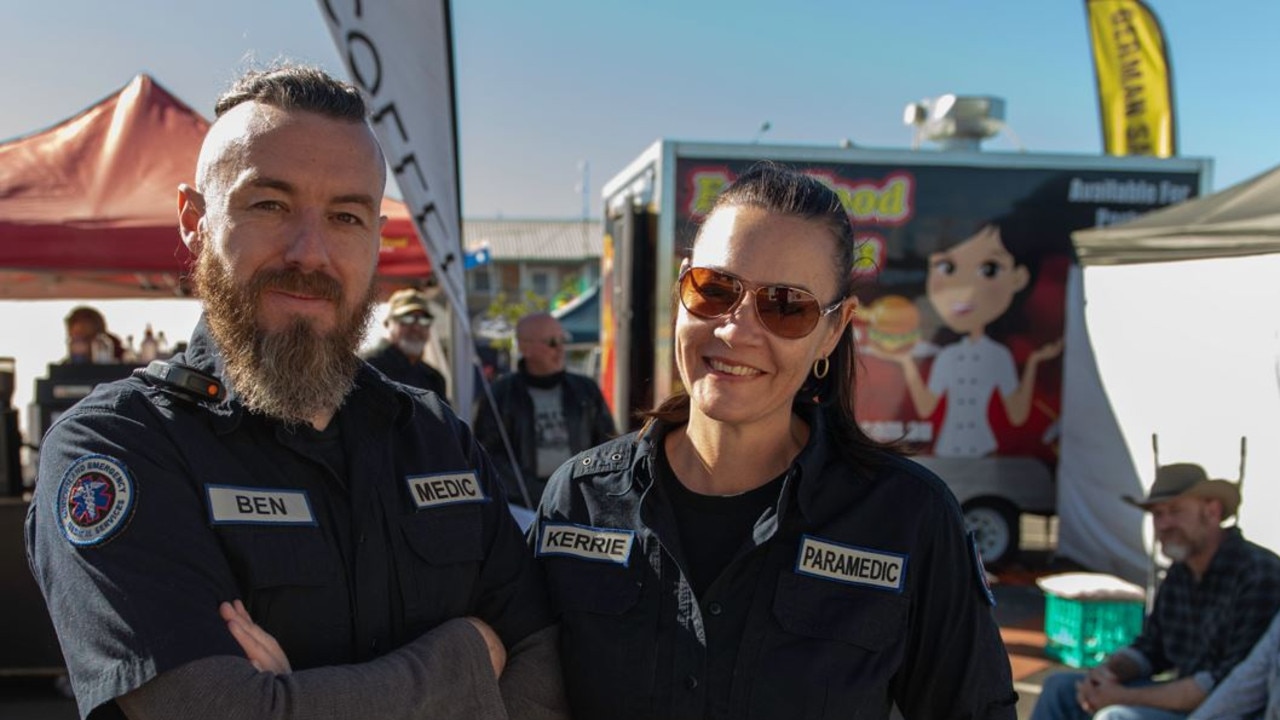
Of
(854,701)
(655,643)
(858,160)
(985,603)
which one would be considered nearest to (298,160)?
(655,643)

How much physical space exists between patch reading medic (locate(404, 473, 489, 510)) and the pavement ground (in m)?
2.72

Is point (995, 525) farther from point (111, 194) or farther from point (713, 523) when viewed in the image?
point (111, 194)

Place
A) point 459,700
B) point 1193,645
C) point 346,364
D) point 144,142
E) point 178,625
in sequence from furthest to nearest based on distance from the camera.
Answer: point 144,142 → point 1193,645 → point 346,364 → point 459,700 → point 178,625

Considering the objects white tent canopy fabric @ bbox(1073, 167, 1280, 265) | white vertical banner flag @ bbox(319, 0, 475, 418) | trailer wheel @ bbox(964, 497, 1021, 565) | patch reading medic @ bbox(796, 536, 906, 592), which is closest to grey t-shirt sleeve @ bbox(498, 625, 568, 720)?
patch reading medic @ bbox(796, 536, 906, 592)

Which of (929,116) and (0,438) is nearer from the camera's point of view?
(0,438)

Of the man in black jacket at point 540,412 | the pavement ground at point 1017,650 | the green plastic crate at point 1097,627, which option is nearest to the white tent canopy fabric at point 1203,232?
the green plastic crate at point 1097,627

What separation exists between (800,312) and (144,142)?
17.8 feet

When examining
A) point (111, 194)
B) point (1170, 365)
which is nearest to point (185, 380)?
point (111, 194)

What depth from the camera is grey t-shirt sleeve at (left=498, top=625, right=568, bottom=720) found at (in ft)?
5.39

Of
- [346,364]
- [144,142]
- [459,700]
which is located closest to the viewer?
[459,700]

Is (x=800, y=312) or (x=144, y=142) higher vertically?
(x=144, y=142)

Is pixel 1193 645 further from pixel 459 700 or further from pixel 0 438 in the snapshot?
pixel 0 438

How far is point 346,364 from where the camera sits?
1604 millimetres

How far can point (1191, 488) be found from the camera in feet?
12.7
